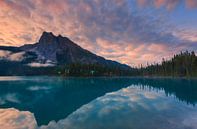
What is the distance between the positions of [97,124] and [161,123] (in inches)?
283

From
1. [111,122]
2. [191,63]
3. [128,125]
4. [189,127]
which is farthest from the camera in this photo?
[191,63]

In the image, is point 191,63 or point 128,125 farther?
point 191,63

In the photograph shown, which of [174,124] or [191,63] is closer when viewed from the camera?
[174,124]

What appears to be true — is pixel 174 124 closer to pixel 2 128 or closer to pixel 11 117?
pixel 2 128

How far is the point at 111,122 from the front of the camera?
2805cm

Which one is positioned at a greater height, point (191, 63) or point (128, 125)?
point (191, 63)

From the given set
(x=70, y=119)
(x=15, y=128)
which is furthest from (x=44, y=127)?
(x=70, y=119)

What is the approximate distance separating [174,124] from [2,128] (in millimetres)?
19052

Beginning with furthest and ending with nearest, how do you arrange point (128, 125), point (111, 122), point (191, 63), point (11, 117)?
point (191, 63) < point (11, 117) < point (111, 122) < point (128, 125)

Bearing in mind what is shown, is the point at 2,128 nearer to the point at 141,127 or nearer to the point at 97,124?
the point at 97,124

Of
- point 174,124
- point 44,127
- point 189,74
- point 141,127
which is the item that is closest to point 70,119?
point 44,127

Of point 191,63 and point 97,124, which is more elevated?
point 191,63

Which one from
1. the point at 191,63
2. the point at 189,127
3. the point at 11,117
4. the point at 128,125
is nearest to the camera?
the point at 189,127

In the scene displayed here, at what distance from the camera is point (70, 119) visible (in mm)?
31375
